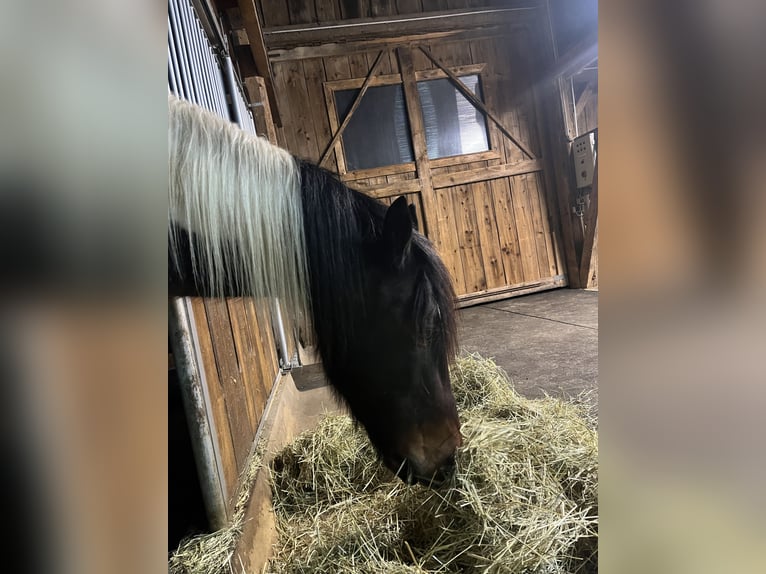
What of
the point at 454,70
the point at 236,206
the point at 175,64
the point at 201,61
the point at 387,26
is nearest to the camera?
the point at 236,206

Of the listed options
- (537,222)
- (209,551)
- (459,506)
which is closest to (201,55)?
(209,551)

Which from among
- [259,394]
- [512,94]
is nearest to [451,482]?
[259,394]

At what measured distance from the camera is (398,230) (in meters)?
0.79

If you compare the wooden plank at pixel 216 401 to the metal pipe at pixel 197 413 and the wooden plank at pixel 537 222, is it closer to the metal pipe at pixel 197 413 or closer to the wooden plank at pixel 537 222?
the metal pipe at pixel 197 413

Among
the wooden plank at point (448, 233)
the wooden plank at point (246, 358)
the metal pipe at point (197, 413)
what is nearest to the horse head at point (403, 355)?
the metal pipe at point (197, 413)

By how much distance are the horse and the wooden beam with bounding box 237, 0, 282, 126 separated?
1315 millimetres

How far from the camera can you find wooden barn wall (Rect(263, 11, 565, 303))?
393cm

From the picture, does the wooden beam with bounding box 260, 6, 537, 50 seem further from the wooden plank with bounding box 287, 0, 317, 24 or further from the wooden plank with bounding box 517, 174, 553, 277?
the wooden plank with bounding box 517, 174, 553, 277

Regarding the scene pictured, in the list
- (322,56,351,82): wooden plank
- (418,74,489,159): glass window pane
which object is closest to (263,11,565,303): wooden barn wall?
(322,56,351,82): wooden plank

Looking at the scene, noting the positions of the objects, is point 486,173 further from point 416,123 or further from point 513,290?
point 513,290

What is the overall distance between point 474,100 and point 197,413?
4216mm

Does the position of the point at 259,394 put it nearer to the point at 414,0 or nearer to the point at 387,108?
the point at 387,108
